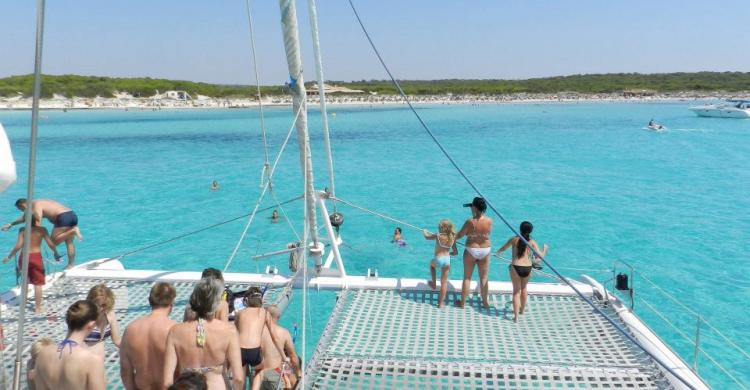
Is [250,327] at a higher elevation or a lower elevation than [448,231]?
lower

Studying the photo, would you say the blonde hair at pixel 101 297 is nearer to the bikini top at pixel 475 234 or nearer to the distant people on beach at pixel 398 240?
the bikini top at pixel 475 234

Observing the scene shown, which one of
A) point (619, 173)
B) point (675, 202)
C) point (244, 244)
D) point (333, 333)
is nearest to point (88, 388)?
point (333, 333)

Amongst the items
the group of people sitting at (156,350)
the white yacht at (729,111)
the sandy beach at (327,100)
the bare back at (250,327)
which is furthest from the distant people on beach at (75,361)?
the sandy beach at (327,100)

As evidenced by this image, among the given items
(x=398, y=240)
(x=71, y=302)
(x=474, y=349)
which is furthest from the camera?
(x=398, y=240)

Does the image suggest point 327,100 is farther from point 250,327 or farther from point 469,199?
point 250,327

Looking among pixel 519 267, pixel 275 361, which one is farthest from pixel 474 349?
pixel 275 361

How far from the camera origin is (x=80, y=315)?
3326 millimetres

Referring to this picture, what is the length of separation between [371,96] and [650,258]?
350 ft

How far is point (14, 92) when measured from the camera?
88.0 metres

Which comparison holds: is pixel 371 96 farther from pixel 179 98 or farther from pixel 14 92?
pixel 14 92

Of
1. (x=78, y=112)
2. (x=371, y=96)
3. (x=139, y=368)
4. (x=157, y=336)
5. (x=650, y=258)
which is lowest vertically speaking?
(x=650, y=258)

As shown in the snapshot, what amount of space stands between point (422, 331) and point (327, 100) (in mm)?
100426

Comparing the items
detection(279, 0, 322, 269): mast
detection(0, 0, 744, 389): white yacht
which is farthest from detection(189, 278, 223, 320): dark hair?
detection(279, 0, 322, 269): mast

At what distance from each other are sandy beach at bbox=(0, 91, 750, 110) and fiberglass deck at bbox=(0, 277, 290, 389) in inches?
3311
